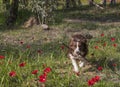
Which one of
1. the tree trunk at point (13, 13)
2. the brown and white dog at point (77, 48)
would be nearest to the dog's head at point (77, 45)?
the brown and white dog at point (77, 48)

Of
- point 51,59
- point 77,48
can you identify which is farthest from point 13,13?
point 77,48

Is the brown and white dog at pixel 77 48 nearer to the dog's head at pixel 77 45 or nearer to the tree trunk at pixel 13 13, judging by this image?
the dog's head at pixel 77 45

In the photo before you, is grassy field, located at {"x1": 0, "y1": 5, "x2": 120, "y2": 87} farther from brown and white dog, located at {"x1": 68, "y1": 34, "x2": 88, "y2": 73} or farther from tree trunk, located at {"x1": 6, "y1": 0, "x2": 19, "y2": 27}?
tree trunk, located at {"x1": 6, "y1": 0, "x2": 19, "y2": 27}

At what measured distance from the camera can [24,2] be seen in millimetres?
22047

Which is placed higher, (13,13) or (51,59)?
(51,59)

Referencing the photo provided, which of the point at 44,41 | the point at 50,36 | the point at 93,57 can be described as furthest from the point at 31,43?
the point at 93,57

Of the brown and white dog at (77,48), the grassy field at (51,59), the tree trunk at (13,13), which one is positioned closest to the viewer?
the grassy field at (51,59)

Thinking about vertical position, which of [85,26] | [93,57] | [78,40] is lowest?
[85,26]

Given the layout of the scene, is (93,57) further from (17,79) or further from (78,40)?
(17,79)

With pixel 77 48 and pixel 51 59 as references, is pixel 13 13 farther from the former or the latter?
pixel 77 48

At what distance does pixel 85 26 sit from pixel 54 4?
11.1 feet

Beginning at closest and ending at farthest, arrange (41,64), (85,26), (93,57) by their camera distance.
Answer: (41,64), (93,57), (85,26)

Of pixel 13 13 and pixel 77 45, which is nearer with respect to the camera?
pixel 77 45

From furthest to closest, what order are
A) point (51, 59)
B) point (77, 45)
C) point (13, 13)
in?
point (13, 13)
point (51, 59)
point (77, 45)
